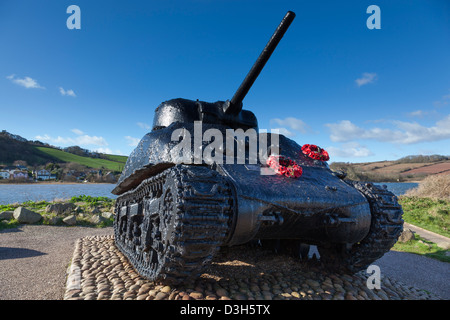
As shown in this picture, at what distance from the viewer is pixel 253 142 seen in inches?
193

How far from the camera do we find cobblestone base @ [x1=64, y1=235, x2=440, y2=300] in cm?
354

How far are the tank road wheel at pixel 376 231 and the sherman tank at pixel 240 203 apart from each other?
1 centimetres

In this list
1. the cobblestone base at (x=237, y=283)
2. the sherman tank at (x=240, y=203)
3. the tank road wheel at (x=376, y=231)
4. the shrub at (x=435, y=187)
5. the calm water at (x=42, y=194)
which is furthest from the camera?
the shrub at (x=435, y=187)

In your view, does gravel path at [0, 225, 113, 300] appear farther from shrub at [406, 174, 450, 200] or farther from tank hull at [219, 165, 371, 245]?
shrub at [406, 174, 450, 200]

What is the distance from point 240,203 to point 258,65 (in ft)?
9.78

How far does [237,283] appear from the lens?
4012 millimetres

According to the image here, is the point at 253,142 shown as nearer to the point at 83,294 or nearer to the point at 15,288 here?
the point at 83,294

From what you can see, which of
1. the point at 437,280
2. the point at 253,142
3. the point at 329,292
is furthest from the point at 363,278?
the point at 253,142

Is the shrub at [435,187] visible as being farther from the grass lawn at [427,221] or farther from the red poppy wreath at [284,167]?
the red poppy wreath at [284,167]

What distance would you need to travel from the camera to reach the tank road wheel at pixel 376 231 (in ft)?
13.1

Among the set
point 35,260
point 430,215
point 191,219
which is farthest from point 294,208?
point 430,215

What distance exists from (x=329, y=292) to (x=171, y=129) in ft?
11.1
